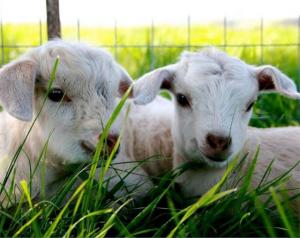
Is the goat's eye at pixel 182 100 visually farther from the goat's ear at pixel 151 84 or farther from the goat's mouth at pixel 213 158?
the goat's mouth at pixel 213 158

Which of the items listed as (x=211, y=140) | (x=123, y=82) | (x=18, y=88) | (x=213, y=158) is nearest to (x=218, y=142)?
(x=211, y=140)

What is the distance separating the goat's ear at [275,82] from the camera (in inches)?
156

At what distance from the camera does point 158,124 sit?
4.83 metres

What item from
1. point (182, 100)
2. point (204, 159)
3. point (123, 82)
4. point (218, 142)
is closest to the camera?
point (218, 142)

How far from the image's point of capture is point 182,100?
396 cm

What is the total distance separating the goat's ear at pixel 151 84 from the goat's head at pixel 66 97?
141mm

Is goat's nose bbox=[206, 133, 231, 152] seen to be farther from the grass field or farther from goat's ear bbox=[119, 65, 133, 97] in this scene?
goat's ear bbox=[119, 65, 133, 97]

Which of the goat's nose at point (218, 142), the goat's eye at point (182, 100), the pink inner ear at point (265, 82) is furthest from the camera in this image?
the pink inner ear at point (265, 82)

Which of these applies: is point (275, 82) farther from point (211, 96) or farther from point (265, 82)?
point (211, 96)

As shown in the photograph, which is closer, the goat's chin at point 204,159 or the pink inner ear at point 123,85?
the goat's chin at point 204,159

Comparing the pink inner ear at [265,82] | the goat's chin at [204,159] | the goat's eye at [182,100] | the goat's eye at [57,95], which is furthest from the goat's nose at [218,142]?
the goat's eye at [57,95]

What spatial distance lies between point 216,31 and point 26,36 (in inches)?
113

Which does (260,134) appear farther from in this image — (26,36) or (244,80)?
(26,36)

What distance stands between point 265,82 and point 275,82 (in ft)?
0.51
